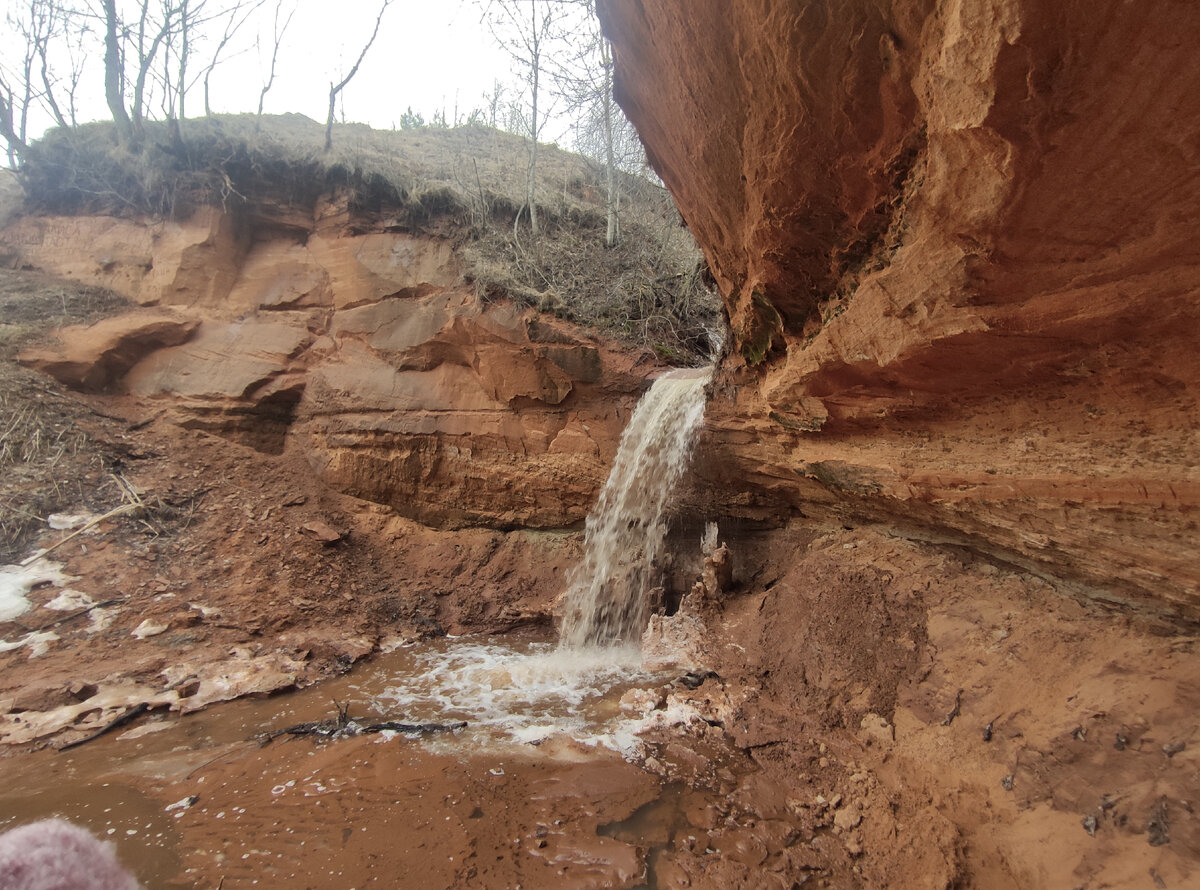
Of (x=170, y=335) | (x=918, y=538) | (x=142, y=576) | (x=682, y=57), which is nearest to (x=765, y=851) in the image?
(x=918, y=538)

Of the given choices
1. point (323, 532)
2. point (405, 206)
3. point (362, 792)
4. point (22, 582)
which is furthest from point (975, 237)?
point (405, 206)

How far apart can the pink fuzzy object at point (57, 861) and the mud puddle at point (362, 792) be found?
0.21 ft

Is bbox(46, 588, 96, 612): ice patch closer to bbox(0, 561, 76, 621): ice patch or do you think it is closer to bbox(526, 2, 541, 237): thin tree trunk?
bbox(0, 561, 76, 621): ice patch

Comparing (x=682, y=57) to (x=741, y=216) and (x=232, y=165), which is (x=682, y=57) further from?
(x=232, y=165)

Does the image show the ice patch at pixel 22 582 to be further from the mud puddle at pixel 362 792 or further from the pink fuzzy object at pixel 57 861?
the pink fuzzy object at pixel 57 861

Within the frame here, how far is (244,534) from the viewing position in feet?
21.4

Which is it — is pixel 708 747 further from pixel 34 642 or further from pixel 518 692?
pixel 34 642

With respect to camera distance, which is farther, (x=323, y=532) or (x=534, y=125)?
(x=534, y=125)

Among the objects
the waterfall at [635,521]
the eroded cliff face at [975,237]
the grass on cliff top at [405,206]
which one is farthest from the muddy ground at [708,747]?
the grass on cliff top at [405,206]

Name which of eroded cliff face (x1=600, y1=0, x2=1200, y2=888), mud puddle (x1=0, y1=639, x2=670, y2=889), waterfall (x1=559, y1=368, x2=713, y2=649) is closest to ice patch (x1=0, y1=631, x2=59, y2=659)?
mud puddle (x1=0, y1=639, x2=670, y2=889)

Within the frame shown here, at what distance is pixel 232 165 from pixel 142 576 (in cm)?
674

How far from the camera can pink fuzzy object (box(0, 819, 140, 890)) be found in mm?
2416

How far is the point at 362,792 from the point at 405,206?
27.7 feet

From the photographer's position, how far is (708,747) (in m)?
3.53
